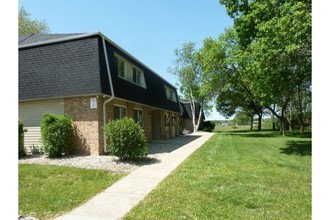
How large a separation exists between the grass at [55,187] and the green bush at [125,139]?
1.55 m

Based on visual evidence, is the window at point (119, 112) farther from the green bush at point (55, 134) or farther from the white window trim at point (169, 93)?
the white window trim at point (169, 93)

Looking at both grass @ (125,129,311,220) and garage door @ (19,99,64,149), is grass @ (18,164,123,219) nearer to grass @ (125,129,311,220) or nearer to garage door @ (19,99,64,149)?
grass @ (125,129,311,220)

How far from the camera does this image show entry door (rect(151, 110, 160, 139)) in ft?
74.4

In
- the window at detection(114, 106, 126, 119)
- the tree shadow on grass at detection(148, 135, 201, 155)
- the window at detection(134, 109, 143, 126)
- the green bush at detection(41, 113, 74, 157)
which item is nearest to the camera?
the green bush at detection(41, 113, 74, 157)

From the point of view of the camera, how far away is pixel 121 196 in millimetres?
6246

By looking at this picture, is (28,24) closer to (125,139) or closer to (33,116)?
(33,116)

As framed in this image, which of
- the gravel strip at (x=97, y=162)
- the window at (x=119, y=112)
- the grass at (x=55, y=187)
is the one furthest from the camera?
the window at (x=119, y=112)

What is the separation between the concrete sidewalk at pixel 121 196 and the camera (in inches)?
199

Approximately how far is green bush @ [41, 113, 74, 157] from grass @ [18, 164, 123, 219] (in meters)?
1.45

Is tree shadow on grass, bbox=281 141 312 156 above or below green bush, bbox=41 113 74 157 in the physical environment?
below

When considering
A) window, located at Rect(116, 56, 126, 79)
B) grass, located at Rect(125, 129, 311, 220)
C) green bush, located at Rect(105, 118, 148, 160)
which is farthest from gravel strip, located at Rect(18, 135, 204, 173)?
window, located at Rect(116, 56, 126, 79)

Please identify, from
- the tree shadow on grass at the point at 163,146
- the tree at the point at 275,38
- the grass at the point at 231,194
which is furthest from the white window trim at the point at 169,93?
the grass at the point at 231,194

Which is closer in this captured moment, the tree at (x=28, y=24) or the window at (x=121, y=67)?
the window at (x=121, y=67)

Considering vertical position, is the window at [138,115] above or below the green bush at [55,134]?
above
